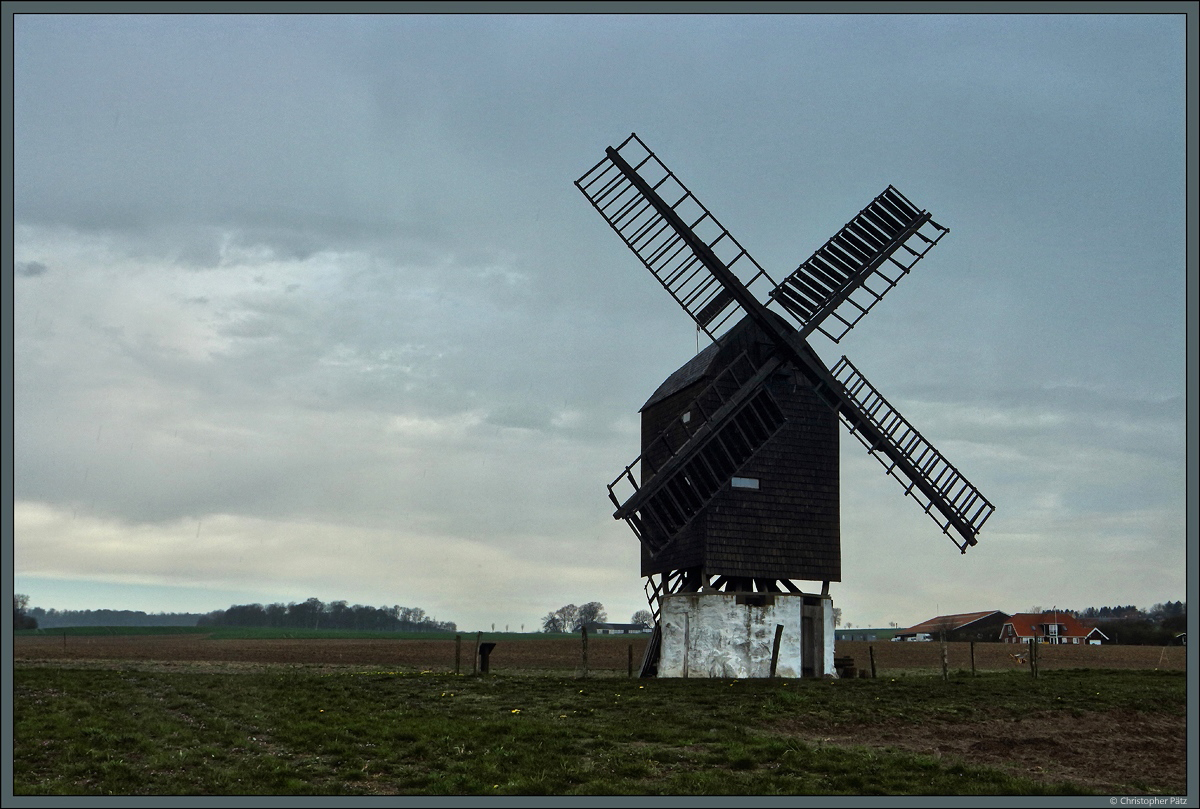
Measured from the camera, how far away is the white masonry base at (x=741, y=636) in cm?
3145

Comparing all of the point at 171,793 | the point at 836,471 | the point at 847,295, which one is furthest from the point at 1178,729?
the point at 171,793

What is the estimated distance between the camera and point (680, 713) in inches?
A: 901

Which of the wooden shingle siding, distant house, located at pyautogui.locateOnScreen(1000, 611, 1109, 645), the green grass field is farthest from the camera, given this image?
distant house, located at pyautogui.locateOnScreen(1000, 611, 1109, 645)

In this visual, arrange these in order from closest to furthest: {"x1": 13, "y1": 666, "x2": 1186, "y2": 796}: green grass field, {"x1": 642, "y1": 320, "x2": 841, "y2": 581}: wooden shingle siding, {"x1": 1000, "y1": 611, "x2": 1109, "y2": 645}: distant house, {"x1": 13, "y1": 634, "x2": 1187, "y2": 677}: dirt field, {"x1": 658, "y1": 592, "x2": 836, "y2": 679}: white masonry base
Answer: {"x1": 13, "y1": 666, "x2": 1186, "y2": 796}: green grass field → {"x1": 658, "y1": 592, "x2": 836, "y2": 679}: white masonry base → {"x1": 642, "y1": 320, "x2": 841, "y2": 581}: wooden shingle siding → {"x1": 13, "y1": 634, "x2": 1187, "y2": 677}: dirt field → {"x1": 1000, "y1": 611, "x2": 1109, "y2": 645}: distant house

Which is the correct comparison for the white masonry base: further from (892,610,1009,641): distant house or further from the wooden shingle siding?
(892,610,1009,641): distant house

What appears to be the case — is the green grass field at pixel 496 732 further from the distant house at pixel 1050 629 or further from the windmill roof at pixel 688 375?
the distant house at pixel 1050 629

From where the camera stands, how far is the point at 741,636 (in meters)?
31.6

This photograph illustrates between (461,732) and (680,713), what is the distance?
5.29 meters

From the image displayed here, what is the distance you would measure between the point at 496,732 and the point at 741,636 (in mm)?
13239

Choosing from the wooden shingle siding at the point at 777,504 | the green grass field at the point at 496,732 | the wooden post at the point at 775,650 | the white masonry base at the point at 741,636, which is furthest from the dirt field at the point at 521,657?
the green grass field at the point at 496,732

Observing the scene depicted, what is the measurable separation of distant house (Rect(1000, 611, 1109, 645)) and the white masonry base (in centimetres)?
8186

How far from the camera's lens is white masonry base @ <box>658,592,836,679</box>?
31453 mm

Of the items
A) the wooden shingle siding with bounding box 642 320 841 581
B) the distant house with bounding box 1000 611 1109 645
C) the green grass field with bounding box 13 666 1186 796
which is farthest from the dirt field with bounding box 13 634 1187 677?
the distant house with bounding box 1000 611 1109 645

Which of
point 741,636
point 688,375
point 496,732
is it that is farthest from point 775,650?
point 496,732
